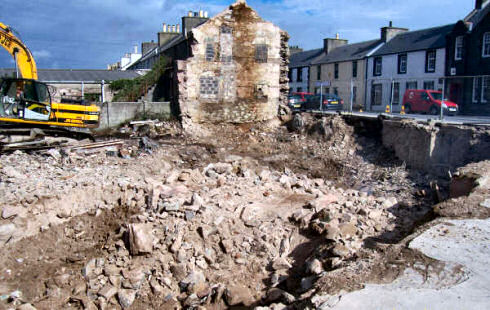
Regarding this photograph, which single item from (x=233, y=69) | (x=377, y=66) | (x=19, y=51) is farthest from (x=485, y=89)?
(x=377, y=66)

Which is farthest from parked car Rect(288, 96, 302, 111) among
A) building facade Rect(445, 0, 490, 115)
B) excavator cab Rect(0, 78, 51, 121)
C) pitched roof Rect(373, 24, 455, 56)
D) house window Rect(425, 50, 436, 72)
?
excavator cab Rect(0, 78, 51, 121)

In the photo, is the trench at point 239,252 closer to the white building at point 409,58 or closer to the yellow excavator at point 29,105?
the yellow excavator at point 29,105

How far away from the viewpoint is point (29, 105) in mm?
13812

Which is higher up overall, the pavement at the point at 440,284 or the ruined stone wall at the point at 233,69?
the ruined stone wall at the point at 233,69

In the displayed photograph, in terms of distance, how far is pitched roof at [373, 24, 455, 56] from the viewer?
3052 centimetres

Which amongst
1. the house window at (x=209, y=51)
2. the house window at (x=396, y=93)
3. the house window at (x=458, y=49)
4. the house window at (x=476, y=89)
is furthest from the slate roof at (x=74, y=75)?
the house window at (x=458, y=49)

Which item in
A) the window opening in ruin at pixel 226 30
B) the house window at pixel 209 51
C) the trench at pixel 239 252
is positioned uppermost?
the window opening in ruin at pixel 226 30

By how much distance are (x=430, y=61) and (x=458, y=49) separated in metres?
2.61

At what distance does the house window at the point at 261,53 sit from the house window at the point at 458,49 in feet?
52.4

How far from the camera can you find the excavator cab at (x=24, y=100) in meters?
13.3

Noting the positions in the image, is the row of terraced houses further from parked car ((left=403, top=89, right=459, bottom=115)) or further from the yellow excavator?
the yellow excavator

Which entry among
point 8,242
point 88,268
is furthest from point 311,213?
point 8,242

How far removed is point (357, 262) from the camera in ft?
19.6

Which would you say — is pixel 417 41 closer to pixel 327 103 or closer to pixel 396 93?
pixel 396 93
